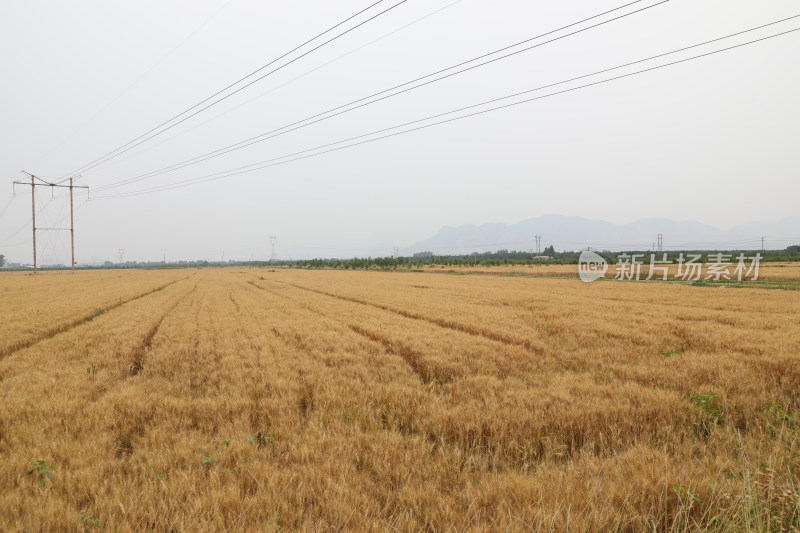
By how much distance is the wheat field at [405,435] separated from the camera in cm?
304

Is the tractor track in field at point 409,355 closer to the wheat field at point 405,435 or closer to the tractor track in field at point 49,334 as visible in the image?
the wheat field at point 405,435

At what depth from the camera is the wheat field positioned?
9.96 ft

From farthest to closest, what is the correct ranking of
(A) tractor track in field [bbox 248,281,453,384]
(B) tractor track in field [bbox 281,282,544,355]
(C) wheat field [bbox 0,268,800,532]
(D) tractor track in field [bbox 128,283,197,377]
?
(B) tractor track in field [bbox 281,282,544,355]
(D) tractor track in field [bbox 128,283,197,377]
(A) tractor track in field [bbox 248,281,453,384]
(C) wheat field [bbox 0,268,800,532]

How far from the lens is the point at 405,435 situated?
15.5ft

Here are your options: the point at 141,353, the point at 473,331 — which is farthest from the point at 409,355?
the point at 141,353

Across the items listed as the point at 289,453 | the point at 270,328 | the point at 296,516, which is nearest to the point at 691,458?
the point at 296,516

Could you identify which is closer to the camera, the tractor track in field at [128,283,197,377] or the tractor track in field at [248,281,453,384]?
the tractor track in field at [248,281,453,384]

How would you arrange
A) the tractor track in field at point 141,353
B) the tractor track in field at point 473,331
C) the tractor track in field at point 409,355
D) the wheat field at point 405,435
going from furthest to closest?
the tractor track in field at point 473,331, the tractor track in field at point 141,353, the tractor track in field at point 409,355, the wheat field at point 405,435

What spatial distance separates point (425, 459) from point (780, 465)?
3.77m

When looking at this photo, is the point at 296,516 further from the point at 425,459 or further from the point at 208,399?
the point at 208,399
